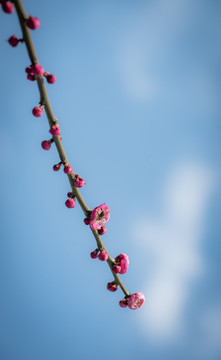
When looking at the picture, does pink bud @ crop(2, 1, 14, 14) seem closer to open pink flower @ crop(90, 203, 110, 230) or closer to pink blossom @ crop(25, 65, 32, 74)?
pink blossom @ crop(25, 65, 32, 74)

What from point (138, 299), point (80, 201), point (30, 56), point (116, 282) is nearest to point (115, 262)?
point (116, 282)

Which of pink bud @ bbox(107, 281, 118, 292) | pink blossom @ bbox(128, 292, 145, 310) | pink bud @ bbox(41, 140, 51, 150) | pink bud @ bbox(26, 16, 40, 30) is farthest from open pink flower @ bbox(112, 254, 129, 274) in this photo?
pink bud @ bbox(26, 16, 40, 30)

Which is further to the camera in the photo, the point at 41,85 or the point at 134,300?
the point at 134,300

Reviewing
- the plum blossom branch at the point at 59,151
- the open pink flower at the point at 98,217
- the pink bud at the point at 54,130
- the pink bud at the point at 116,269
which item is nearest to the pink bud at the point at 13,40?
the plum blossom branch at the point at 59,151

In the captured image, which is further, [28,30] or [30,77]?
[30,77]

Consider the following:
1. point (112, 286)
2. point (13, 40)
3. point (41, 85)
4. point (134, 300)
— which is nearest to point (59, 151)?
point (41, 85)

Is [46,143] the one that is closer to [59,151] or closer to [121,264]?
[59,151]

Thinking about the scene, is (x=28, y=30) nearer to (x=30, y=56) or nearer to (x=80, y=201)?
(x=30, y=56)

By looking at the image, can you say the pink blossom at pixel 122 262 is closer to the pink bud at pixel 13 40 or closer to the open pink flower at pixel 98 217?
the open pink flower at pixel 98 217
